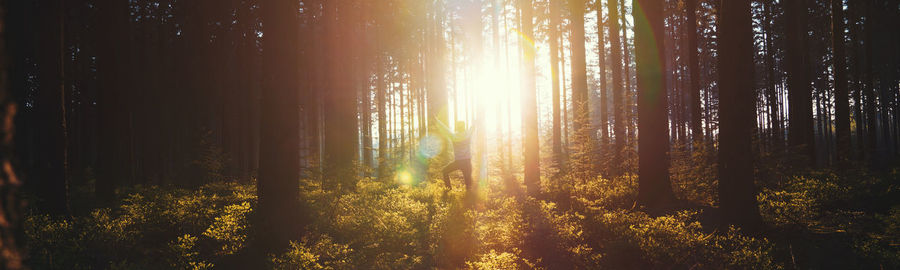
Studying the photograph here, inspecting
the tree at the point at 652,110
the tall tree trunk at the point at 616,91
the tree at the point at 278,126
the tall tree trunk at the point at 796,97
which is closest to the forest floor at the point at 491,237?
the tree at the point at 278,126

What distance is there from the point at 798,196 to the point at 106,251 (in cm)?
1243

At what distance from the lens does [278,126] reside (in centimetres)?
703

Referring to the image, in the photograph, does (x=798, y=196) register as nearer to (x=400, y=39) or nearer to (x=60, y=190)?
(x=60, y=190)

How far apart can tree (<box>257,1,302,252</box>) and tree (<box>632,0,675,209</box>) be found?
7973 mm

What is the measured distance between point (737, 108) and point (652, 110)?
2.52 metres

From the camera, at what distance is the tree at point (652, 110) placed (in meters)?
9.03

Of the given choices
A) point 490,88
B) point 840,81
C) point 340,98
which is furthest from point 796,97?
point 340,98

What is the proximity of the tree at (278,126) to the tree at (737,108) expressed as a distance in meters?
7.99

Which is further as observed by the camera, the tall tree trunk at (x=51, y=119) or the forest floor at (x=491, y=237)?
the tall tree trunk at (x=51, y=119)

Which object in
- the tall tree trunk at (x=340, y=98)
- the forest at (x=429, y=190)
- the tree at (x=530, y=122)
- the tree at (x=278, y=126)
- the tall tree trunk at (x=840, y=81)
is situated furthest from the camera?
the tree at (x=530, y=122)

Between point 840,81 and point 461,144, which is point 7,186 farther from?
point 840,81

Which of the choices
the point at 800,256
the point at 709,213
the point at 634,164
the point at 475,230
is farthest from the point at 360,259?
the point at 634,164

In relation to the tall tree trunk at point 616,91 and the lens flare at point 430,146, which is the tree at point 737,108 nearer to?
the tall tree trunk at point 616,91

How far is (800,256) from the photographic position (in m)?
5.07
